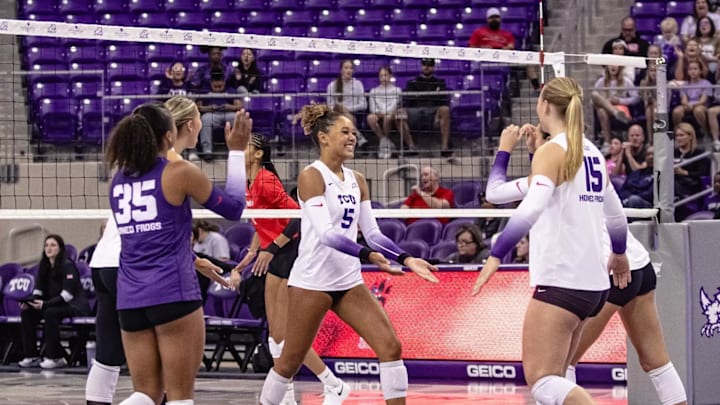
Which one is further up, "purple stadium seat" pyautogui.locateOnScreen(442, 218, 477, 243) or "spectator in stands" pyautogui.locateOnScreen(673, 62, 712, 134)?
"spectator in stands" pyautogui.locateOnScreen(673, 62, 712, 134)

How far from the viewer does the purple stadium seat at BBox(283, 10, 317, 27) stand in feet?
61.6

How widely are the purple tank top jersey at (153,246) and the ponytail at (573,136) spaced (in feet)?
6.01

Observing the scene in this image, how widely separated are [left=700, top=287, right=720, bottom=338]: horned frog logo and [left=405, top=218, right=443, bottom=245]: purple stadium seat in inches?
218

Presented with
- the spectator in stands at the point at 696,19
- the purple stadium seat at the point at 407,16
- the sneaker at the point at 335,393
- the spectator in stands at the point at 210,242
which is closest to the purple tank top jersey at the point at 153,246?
the sneaker at the point at 335,393

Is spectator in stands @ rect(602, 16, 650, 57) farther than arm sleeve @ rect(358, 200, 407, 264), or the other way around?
spectator in stands @ rect(602, 16, 650, 57)

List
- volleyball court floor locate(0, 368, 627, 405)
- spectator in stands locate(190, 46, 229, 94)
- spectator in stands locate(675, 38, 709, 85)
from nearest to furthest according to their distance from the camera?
volleyball court floor locate(0, 368, 627, 405)
spectator in stands locate(675, 38, 709, 85)
spectator in stands locate(190, 46, 229, 94)

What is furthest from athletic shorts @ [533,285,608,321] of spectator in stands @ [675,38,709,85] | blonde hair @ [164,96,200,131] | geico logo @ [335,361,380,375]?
spectator in stands @ [675,38,709,85]

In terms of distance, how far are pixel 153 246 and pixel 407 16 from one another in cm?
1267

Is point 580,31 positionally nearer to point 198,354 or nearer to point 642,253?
point 642,253

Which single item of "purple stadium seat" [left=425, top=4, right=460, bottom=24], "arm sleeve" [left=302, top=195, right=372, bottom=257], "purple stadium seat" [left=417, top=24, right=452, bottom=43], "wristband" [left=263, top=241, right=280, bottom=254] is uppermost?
"purple stadium seat" [left=425, top=4, right=460, bottom=24]

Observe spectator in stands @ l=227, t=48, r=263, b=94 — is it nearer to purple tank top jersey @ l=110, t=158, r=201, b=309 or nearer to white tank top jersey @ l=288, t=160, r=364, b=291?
white tank top jersey @ l=288, t=160, r=364, b=291

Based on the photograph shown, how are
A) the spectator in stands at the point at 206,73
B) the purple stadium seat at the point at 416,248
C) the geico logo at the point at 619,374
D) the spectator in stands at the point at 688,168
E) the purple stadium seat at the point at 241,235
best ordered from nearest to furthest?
the geico logo at the point at 619,374, the purple stadium seat at the point at 416,248, the spectator in stands at the point at 688,168, the purple stadium seat at the point at 241,235, the spectator in stands at the point at 206,73

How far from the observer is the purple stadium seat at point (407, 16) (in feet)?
60.1

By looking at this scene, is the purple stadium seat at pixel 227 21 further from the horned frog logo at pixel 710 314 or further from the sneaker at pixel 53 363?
the horned frog logo at pixel 710 314
